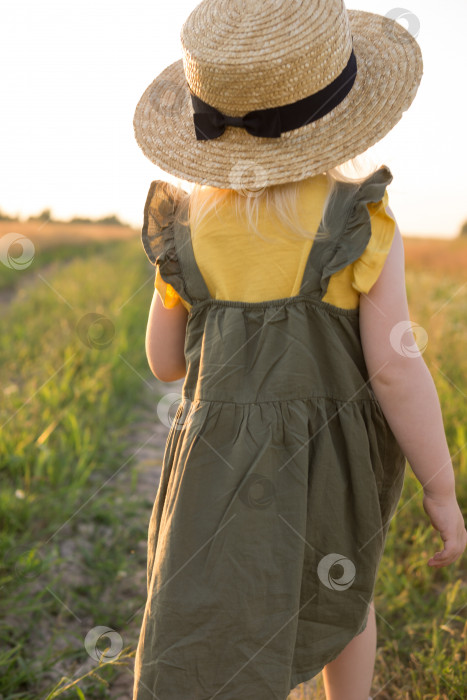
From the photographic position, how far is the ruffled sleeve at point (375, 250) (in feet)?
3.66

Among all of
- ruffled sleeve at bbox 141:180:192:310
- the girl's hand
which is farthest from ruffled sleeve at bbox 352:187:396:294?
the girl's hand

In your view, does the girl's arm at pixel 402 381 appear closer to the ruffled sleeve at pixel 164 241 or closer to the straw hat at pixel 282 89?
the straw hat at pixel 282 89

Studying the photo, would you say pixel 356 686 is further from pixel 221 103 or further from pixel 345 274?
pixel 221 103

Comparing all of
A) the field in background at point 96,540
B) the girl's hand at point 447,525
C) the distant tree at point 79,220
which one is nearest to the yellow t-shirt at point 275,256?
the girl's hand at point 447,525

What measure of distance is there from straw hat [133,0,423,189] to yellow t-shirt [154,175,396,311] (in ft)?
0.23

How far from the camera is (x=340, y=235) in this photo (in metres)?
1.13

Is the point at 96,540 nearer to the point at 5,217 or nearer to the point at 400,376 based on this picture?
the point at 400,376

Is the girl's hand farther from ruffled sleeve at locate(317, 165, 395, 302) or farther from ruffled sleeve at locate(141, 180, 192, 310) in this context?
ruffled sleeve at locate(141, 180, 192, 310)

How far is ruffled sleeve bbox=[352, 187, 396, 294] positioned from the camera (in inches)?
43.9

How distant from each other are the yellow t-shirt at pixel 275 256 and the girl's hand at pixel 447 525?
0.43 meters

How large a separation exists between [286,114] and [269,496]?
0.70 meters

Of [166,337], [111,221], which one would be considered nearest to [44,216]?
[111,221]

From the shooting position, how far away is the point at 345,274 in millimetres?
1139

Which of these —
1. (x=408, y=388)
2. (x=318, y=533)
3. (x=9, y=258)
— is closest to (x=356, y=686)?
(x=318, y=533)
